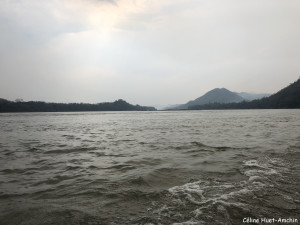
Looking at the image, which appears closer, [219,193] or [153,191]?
[219,193]

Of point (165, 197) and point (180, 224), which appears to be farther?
point (165, 197)

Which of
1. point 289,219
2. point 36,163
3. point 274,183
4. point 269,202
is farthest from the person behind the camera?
point 36,163

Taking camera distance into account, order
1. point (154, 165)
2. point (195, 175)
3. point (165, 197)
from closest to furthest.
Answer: point (165, 197) < point (195, 175) < point (154, 165)

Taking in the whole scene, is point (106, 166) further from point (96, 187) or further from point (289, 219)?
point (289, 219)

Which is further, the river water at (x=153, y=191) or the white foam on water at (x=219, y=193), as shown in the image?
the white foam on water at (x=219, y=193)

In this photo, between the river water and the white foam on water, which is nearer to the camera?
the river water

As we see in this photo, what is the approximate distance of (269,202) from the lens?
4.97 m

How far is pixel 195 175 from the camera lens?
7.64 m

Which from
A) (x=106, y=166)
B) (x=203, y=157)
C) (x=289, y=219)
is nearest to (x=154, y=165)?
(x=106, y=166)

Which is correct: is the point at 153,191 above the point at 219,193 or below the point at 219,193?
below

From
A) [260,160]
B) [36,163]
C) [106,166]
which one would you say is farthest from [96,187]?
[260,160]

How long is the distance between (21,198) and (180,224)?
181 inches

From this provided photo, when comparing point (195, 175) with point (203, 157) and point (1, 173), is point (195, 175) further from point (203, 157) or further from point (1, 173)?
point (1, 173)

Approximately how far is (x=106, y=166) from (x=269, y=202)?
672 centimetres
